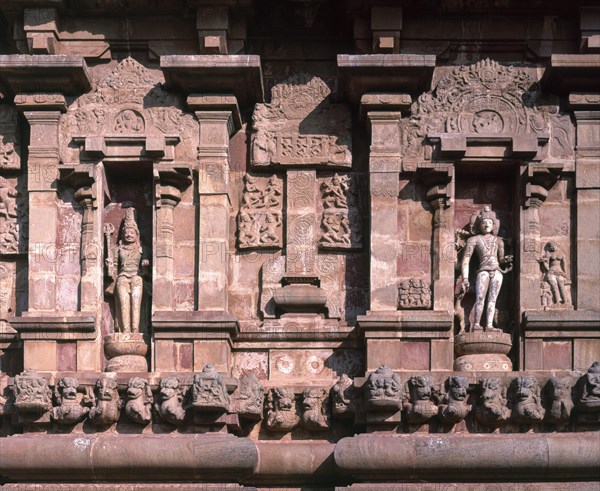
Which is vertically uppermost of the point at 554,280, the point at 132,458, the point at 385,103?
the point at 385,103

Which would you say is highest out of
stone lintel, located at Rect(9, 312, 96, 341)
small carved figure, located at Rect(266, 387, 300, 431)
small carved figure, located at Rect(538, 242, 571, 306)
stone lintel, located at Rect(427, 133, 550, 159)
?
stone lintel, located at Rect(427, 133, 550, 159)

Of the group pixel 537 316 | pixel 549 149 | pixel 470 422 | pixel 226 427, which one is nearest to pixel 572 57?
pixel 549 149

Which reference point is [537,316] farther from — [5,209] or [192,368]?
[5,209]

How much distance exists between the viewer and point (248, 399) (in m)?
22.5

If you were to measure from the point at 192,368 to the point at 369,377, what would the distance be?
212 centimetres

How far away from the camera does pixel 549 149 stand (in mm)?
23391

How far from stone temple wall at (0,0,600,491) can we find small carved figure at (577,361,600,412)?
25 mm

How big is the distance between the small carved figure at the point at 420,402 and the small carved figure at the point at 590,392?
1668 mm

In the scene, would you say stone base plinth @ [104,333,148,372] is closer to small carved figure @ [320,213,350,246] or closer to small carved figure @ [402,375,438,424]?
small carved figure @ [320,213,350,246]

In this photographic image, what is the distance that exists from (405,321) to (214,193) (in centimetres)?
276

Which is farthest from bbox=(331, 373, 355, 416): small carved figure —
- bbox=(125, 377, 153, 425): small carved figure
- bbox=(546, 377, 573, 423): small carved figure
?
bbox=(546, 377, 573, 423): small carved figure

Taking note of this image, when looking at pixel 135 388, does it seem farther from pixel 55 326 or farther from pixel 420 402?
pixel 420 402

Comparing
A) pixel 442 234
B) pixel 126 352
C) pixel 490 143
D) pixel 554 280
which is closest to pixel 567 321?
pixel 554 280

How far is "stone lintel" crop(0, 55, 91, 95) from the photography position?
23078 millimetres
